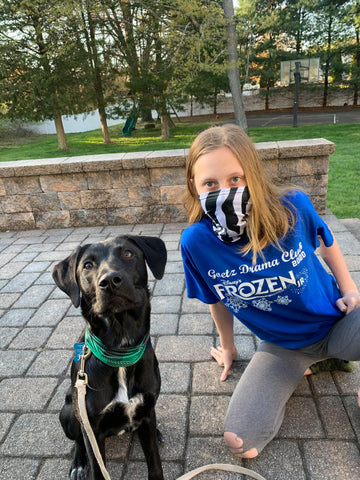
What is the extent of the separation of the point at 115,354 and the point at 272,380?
0.96m

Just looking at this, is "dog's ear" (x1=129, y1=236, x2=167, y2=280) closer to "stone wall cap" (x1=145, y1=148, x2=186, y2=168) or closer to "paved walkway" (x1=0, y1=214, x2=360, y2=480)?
"paved walkway" (x1=0, y1=214, x2=360, y2=480)

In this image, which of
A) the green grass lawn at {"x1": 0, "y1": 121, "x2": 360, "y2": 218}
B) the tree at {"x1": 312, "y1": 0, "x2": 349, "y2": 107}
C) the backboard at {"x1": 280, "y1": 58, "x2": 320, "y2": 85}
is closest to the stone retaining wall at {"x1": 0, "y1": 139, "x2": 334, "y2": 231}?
the green grass lawn at {"x1": 0, "y1": 121, "x2": 360, "y2": 218}

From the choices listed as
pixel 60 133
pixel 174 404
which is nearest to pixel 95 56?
pixel 60 133

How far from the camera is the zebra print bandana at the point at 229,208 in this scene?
192cm

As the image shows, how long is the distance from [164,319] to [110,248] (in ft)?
5.49

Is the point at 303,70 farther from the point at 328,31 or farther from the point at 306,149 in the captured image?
the point at 306,149

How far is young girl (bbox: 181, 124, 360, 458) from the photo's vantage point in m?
1.92

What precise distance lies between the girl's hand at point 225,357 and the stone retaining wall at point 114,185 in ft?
10.3

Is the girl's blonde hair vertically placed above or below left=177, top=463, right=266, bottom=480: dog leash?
above

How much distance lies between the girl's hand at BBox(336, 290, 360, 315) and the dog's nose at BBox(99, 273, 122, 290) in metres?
1.42

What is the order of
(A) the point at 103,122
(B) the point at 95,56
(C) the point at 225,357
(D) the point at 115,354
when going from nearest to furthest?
(D) the point at 115,354 → (C) the point at 225,357 → (B) the point at 95,56 → (A) the point at 103,122

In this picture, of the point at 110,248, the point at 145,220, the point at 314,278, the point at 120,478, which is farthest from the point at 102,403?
the point at 145,220

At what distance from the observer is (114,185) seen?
5453 mm

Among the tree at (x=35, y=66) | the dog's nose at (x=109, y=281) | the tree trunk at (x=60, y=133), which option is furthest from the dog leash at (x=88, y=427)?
the tree trunk at (x=60, y=133)
